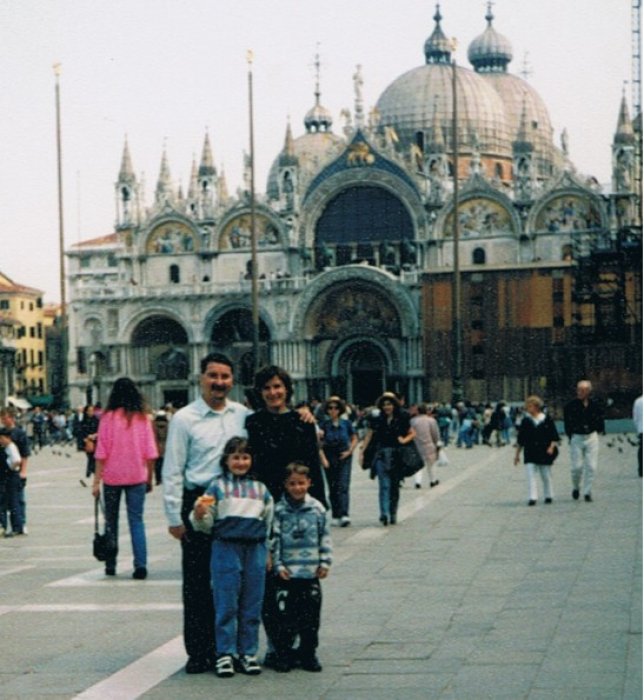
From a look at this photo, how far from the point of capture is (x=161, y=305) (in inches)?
2849

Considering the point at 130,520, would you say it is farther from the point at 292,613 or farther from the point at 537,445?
the point at 537,445

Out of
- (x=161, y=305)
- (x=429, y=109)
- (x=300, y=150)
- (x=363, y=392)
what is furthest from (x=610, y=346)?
(x=300, y=150)

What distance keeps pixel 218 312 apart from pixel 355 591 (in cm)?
6064

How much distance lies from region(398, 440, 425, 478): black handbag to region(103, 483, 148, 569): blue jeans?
429 centimetres

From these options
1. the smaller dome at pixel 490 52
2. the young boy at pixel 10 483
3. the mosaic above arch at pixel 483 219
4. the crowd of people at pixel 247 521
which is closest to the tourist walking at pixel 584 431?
the young boy at pixel 10 483

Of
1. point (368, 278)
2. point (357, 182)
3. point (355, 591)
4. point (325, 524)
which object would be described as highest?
point (357, 182)

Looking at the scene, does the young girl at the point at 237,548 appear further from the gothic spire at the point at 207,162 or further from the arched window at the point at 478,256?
the gothic spire at the point at 207,162

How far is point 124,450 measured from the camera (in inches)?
483

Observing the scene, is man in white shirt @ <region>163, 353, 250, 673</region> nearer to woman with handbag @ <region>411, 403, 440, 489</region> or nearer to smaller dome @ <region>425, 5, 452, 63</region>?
woman with handbag @ <region>411, 403, 440, 489</region>

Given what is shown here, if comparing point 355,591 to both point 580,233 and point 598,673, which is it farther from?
point 580,233

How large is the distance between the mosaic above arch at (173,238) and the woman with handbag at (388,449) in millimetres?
59042

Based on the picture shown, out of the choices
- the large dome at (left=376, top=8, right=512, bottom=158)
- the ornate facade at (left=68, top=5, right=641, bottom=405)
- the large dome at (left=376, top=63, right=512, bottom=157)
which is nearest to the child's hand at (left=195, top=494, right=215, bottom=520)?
the ornate facade at (left=68, top=5, right=641, bottom=405)

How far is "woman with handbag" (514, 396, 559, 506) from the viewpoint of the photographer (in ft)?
58.6

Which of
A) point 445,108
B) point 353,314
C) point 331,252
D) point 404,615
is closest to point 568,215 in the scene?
point 353,314
